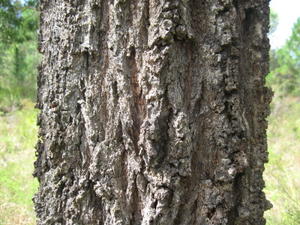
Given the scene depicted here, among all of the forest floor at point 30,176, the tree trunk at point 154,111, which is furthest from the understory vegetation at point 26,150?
the tree trunk at point 154,111

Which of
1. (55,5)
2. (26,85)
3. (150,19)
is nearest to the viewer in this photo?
(150,19)

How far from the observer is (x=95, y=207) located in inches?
49.0

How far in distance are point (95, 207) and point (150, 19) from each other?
69 centimetres

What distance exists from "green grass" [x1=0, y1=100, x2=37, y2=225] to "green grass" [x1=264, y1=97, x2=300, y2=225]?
1881 millimetres

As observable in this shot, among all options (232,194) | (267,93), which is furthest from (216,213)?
(267,93)

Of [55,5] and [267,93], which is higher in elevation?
[55,5]

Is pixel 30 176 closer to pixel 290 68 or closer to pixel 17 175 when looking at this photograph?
pixel 17 175

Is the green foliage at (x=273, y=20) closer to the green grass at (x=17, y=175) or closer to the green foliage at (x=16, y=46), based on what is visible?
the green foliage at (x=16, y=46)

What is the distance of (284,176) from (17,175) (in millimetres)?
2745

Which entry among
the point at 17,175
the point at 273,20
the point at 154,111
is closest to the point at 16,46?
the point at 17,175

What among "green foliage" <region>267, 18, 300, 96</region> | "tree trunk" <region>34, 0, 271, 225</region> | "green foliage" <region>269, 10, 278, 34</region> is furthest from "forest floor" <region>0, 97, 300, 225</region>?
"green foliage" <region>269, 10, 278, 34</region>

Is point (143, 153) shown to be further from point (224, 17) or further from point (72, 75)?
point (224, 17)

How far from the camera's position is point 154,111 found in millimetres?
1160

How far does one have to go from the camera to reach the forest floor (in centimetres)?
269
